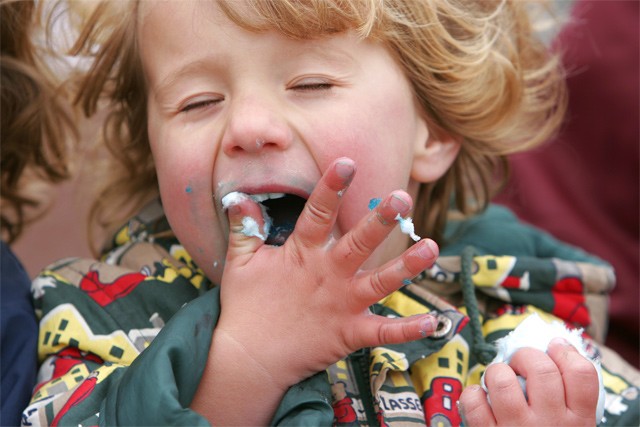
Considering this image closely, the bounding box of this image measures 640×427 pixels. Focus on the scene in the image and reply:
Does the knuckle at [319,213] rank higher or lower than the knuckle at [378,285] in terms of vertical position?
higher

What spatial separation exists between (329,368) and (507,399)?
353mm

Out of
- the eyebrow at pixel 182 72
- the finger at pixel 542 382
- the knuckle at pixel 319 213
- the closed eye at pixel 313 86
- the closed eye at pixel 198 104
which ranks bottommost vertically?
the finger at pixel 542 382

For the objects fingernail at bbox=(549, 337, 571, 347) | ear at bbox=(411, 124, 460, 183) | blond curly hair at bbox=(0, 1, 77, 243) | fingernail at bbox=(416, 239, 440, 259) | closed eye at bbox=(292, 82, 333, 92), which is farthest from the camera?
blond curly hair at bbox=(0, 1, 77, 243)

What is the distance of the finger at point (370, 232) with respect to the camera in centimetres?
122

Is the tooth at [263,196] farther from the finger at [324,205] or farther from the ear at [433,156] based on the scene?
the ear at [433,156]

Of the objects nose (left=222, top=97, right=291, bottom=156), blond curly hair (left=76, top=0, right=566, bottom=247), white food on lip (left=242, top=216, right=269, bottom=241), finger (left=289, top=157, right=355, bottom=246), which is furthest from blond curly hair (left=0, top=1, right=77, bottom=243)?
finger (left=289, top=157, right=355, bottom=246)

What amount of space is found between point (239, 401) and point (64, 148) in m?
1.09

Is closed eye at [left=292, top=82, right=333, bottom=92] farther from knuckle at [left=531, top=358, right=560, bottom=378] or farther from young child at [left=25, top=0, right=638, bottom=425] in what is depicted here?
knuckle at [left=531, top=358, right=560, bottom=378]

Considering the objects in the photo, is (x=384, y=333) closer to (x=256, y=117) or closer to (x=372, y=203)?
(x=372, y=203)

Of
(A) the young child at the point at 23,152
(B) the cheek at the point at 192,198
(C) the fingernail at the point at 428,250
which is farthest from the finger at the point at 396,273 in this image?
(A) the young child at the point at 23,152

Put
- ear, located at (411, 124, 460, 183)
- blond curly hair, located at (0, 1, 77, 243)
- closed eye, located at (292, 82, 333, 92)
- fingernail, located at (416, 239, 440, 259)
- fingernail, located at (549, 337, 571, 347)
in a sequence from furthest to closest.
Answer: blond curly hair, located at (0, 1, 77, 243), ear, located at (411, 124, 460, 183), closed eye, located at (292, 82, 333, 92), fingernail, located at (549, 337, 571, 347), fingernail, located at (416, 239, 440, 259)

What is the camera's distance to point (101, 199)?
2.07 meters

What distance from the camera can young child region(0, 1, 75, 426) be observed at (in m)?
1.53

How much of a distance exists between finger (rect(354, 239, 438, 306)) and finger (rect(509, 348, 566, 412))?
224 millimetres
